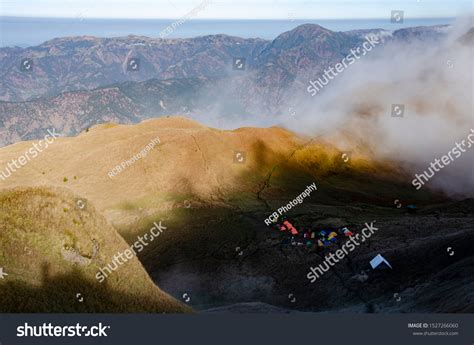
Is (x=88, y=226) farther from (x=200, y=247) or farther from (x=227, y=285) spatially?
(x=200, y=247)

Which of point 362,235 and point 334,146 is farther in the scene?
point 334,146

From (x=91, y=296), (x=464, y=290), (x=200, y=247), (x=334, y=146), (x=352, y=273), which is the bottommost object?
(x=334, y=146)

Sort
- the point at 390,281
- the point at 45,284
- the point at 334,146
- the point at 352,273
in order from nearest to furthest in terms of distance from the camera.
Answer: the point at 45,284 → the point at 390,281 → the point at 352,273 → the point at 334,146

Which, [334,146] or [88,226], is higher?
[88,226]

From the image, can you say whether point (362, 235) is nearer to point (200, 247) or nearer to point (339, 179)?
point (200, 247)

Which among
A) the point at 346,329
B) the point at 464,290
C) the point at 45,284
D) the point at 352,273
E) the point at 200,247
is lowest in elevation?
the point at 200,247

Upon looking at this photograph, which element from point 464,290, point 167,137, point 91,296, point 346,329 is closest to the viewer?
point 346,329

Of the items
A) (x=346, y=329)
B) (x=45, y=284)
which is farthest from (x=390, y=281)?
(x=45, y=284)

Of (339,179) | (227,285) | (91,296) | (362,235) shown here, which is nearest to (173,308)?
(91,296)

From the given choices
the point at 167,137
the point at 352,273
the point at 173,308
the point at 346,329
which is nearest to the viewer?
the point at 346,329
